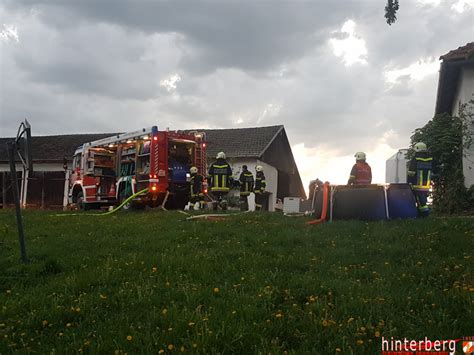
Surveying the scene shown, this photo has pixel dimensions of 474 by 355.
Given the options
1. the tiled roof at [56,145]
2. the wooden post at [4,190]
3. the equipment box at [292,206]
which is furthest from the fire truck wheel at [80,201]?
the tiled roof at [56,145]

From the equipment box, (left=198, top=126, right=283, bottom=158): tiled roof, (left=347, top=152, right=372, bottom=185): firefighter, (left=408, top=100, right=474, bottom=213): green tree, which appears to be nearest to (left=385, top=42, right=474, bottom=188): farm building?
(left=408, top=100, right=474, bottom=213): green tree

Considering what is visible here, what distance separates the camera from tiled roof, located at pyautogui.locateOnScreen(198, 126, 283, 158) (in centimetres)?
2803

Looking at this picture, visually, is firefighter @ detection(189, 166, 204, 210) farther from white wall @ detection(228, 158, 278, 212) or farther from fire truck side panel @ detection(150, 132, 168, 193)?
white wall @ detection(228, 158, 278, 212)

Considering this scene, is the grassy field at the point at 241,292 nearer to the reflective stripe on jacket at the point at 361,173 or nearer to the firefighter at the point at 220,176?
the reflective stripe on jacket at the point at 361,173

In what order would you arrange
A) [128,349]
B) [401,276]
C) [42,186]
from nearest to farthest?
[128,349]
[401,276]
[42,186]

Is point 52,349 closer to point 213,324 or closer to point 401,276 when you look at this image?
point 213,324

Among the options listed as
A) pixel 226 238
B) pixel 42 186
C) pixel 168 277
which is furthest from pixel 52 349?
pixel 42 186

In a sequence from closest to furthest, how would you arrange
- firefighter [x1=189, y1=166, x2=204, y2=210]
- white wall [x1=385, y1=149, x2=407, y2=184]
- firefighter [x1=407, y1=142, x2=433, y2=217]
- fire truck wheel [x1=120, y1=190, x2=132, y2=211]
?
firefighter [x1=407, y1=142, x2=433, y2=217] < firefighter [x1=189, y1=166, x2=204, y2=210] < fire truck wheel [x1=120, y1=190, x2=132, y2=211] < white wall [x1=385, y1=149, x2=407, y2=184]

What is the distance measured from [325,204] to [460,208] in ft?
19.2

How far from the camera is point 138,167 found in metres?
16.3

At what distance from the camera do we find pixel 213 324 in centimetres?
373

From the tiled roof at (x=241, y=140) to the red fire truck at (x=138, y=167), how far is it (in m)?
10.3

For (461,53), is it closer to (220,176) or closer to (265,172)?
(220,176)

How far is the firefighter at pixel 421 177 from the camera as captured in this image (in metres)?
10.3
